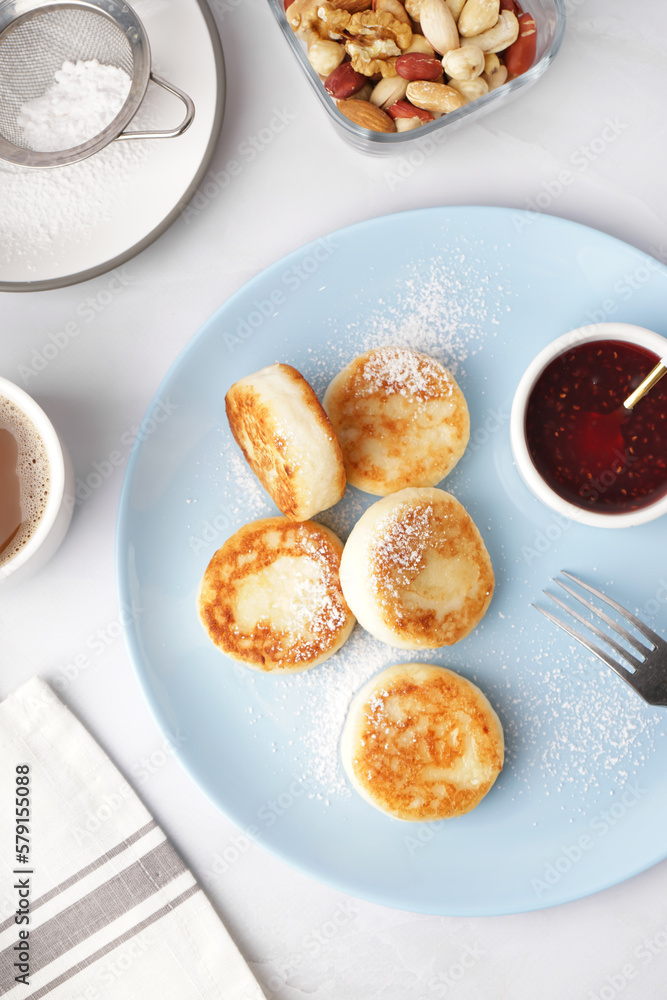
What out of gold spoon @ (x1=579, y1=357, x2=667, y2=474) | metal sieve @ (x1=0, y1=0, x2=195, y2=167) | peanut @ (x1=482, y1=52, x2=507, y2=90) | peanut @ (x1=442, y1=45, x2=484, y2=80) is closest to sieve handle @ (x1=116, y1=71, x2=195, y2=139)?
metal sieve @ (x1=0, y1=0, x2=195, y2=167)

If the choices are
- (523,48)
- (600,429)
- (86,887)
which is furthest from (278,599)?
(523,48)

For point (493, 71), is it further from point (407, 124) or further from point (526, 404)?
point (526, 404)

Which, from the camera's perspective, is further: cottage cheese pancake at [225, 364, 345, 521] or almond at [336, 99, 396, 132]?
almond at [336, 99, 396, 132]

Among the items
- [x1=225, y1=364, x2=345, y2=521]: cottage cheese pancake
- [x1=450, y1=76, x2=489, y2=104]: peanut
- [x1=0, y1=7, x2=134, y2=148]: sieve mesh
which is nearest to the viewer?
[x1=225, y1=364, x2=345, y2=521]: cottage cheese pancake

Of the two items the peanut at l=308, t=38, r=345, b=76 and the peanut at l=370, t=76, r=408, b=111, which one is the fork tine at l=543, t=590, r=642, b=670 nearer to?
the peanut at l=370, t=76, r=408, b=111

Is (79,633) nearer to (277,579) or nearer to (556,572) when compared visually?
(277,579)

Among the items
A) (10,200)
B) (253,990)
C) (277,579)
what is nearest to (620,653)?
(277,579)
